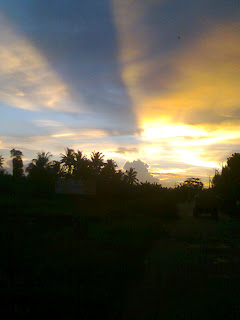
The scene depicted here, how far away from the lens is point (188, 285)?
22.1 ft

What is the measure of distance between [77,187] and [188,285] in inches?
1589

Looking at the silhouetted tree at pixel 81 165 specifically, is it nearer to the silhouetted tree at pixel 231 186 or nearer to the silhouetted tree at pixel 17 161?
the silhouetted tree at pixel 17 161

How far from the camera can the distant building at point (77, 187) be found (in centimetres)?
4182

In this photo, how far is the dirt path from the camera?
536cm

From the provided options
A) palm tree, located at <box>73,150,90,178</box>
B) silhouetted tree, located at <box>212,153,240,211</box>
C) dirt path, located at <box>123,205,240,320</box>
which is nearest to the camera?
dirt path, located at <box>123,205,240,320</box>

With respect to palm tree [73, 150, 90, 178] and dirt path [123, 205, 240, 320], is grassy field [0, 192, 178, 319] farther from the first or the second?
palm tree [73, 150, 90, 178]

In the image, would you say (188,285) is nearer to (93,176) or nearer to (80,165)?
(93,176)

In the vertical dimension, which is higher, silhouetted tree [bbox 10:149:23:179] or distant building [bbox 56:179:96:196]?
silhouetted tree [bbox 10:149:23:179]

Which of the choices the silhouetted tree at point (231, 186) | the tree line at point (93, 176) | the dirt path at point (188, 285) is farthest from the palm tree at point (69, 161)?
the dirt path at point (188, 285)

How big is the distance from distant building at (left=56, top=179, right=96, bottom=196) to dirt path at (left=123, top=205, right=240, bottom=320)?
30431 mm

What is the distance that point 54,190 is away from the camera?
4844cm

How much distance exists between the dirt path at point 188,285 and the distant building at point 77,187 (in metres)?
30.4

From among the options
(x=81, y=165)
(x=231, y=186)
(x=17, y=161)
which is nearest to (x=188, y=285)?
(x=231, y=186)

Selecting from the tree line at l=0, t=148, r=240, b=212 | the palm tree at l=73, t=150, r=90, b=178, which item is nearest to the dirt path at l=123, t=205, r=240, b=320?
the tree line at l=0, t=148, r=240, b=212
